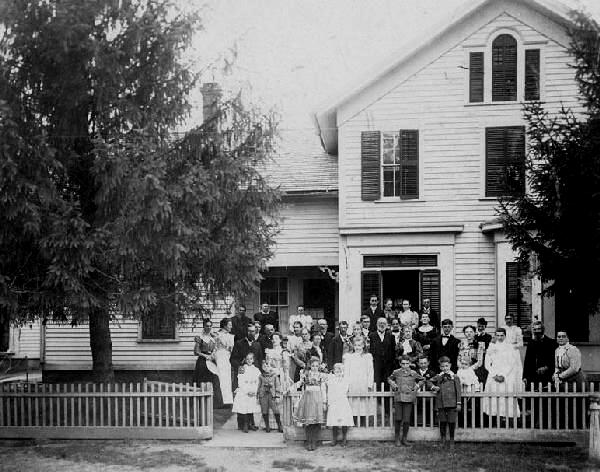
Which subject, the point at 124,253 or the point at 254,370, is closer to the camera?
the point at 124,253

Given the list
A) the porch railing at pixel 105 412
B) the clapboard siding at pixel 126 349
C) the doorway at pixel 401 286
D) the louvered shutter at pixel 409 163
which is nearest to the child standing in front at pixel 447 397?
the porch railing at pixel 105 412

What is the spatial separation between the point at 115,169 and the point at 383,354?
18.5 ft

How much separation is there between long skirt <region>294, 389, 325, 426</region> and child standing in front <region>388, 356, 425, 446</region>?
1163 mm

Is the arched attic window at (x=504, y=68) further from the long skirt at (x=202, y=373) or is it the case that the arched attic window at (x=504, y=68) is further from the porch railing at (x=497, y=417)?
the long skirt at (x=202, y=373)

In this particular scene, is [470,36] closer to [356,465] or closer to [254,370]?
[254,370]

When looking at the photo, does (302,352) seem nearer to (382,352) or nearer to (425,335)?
(382,352)

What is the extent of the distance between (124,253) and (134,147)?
1.68 meters

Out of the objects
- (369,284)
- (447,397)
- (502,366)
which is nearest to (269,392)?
(447,397)

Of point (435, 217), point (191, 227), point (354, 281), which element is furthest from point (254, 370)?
point (435, 217)

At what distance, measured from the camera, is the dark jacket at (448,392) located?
10516 mm

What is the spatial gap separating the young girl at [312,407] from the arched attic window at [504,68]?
9.22 meters

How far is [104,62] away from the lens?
439 inches

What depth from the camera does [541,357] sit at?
12.3 m

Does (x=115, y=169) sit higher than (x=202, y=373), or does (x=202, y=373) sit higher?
(x=115, y=169)
